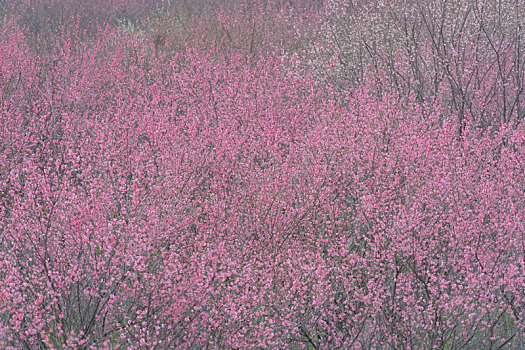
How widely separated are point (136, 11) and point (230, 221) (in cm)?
1508

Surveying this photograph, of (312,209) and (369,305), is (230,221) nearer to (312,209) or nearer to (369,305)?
(312,209)

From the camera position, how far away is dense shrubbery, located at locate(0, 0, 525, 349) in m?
3.55

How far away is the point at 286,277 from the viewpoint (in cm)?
420

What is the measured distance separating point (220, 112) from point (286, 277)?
11.0 ft

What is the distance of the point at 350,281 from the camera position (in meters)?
4.34

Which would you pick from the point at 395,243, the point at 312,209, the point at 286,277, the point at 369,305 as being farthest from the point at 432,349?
the point at 312,209

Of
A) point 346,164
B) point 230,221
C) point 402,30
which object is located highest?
point 402,30

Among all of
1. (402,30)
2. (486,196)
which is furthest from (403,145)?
(402,30)

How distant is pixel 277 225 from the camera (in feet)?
15.4

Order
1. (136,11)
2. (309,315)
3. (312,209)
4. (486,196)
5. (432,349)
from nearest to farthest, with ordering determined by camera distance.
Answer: (432,349) → (309,315) → (486,196) → (312,209) → (136,11)

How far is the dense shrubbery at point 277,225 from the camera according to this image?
140 inches

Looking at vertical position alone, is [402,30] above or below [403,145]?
above

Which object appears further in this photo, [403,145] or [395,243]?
[403,145]

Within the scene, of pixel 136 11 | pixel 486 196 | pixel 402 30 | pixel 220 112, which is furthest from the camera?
pixel 136 11
